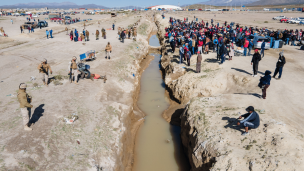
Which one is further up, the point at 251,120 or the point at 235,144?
the point at 251,120

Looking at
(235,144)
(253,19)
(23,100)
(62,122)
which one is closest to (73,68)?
(62,122)

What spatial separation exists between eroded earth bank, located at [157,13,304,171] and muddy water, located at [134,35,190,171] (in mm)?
641

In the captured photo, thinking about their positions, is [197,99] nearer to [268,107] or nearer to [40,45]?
[268,107]

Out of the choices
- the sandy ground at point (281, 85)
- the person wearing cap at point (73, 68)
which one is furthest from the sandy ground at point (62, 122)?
the sandy ground at point (281, 85)

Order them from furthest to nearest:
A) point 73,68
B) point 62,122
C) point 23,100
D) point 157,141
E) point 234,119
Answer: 1. point 73,68
2. point 157,141
3. point 62,122
4. point 234,119
5. point 23,100

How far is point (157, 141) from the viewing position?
35.9 ft

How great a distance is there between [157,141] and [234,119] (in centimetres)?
462

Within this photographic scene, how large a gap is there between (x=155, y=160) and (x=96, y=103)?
4.79 metres

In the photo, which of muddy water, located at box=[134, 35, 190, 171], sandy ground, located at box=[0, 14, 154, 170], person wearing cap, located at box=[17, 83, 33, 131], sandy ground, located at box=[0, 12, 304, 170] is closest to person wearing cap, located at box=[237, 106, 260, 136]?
sandy ground, located at box=[0, 12, 304, 170]

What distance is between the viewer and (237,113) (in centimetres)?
888

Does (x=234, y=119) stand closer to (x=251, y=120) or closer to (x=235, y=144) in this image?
(x=251, y=120)

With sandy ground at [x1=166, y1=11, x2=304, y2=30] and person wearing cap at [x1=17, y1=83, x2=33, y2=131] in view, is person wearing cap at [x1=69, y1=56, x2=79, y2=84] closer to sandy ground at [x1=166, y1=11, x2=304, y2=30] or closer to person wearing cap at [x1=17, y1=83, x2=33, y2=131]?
person wearing cap at [x1=17, y1=83, x2=33, y2=131]

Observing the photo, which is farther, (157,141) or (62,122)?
(157,141)

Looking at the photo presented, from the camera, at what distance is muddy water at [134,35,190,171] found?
9.36 metres
